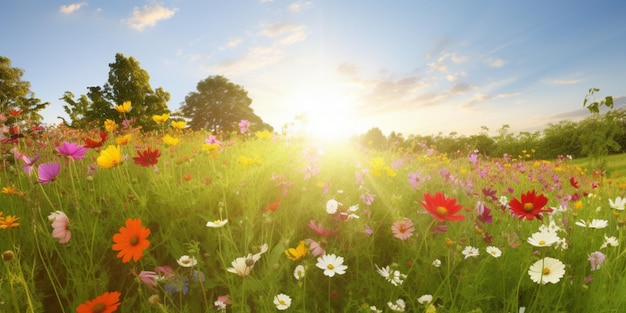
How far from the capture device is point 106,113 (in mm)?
21469

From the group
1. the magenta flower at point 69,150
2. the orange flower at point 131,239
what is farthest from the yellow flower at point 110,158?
the orange flower at point 131,239

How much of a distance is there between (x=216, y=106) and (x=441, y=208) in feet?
95.7

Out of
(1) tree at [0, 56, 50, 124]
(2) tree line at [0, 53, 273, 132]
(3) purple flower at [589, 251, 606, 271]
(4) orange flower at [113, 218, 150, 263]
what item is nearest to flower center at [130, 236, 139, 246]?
(4) orange flower at [113, 218, 150, 263]

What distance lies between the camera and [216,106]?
1139 inches

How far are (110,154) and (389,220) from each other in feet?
6.15

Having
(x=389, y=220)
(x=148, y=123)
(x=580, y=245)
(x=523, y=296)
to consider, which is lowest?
(x=523, y=296)

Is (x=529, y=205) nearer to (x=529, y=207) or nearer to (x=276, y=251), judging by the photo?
(x=529, y=207)

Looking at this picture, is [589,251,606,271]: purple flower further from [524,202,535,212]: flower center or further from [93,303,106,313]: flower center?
[93,303,106,313]: flower center

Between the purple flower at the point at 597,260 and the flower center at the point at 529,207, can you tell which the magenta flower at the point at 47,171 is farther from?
the purple flower at the point at 597,260

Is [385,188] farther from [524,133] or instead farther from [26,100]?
[26,100]

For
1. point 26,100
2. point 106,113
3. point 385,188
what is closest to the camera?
point 385,188

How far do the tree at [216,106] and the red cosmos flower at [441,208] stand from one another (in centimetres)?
2797

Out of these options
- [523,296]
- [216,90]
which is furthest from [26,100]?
[523,296]

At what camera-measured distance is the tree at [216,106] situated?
1140 inches
